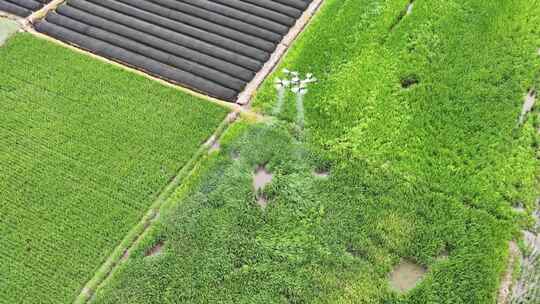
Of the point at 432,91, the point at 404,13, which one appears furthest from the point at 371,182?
the point at 404,13

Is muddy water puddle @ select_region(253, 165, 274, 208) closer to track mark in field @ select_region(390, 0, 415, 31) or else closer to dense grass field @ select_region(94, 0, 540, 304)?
dense grass field @ select_region(94, 0, 540, 304)

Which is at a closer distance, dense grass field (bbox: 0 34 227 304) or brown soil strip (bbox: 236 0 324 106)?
dense grass field (bbox: 0 34 227 304)

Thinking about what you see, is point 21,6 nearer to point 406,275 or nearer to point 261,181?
point 261,181

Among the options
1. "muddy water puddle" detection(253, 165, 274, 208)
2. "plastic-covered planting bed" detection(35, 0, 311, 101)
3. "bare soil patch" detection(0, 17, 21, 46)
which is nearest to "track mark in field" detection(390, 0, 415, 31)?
"plastic-covered planting bed" detection(35, 0, 311, 101)

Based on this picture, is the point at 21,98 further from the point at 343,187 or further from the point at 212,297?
the point at 343,187

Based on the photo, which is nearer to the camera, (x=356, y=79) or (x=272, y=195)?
(x=272, y=195)

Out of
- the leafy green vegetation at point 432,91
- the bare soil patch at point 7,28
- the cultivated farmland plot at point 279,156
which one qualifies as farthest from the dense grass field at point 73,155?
the leafy green vegetation at point 432,91

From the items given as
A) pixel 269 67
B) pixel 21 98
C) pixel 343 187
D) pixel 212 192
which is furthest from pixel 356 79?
pixel 21 98

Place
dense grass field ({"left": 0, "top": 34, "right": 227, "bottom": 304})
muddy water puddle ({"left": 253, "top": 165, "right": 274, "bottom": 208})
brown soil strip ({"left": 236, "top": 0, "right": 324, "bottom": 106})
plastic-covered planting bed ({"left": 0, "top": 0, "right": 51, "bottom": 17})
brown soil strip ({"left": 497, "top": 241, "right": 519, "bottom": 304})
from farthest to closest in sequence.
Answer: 1. plastic-covered planting bed ({"left": 0, "top": 0, "right": 51, "bottom": 17})
2. brown soil strip ({"left": 236, "top": 0, "right": 324, "bottom": 106})
3. muddy water puddle ({"left": 253, "top": 165, "right": 274, "bottom": 208})
4. dense grass field ({"left": 0, "top": 34, "right": 227, "bottom": 304})
5. brown soil strip ({"left": 497, "top": 241, "right": 519, "bottom": 304})

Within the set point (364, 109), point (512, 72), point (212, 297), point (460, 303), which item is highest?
point (512, 72)
